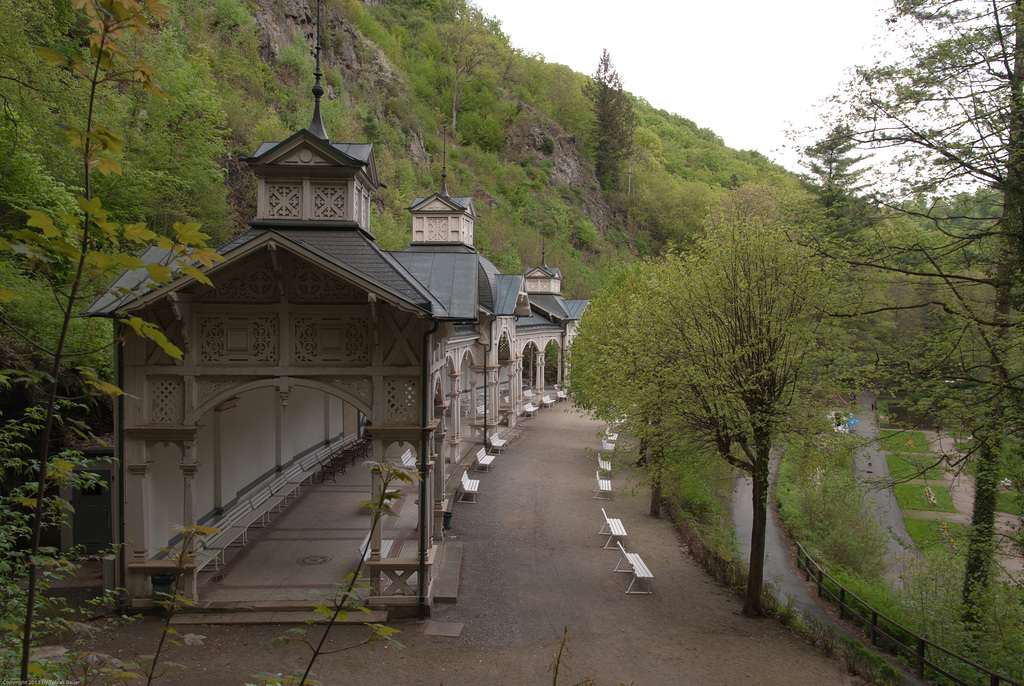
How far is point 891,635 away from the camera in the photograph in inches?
427

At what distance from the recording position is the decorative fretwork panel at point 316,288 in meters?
10.1

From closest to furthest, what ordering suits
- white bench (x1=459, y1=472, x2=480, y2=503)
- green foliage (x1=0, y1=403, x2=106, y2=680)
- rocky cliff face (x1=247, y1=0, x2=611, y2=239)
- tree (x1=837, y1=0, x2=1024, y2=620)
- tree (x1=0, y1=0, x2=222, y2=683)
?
tree (x1=0, y1=0, x2=222, y2=683) → green foliage (x1=0, y1=403, x2=106, y2=680) → tree (x1=837, y1=0, x2=1024, y2=620) → white bench (x1=459, y1=472, x2=480, y2=503) → rocky cliff face (x1=247, y1=0, x2=611, y2=239)

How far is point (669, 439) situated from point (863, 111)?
21.3ft

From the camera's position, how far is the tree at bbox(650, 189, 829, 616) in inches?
420

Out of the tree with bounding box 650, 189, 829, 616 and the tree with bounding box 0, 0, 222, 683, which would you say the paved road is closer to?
the tree with bounding box 650, 189, 829, 616

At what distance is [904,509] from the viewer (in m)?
22.5

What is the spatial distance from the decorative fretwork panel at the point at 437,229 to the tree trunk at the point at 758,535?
45.7 feet

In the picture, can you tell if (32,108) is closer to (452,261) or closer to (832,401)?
(452,261)

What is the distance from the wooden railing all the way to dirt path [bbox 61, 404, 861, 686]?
56.8 inches

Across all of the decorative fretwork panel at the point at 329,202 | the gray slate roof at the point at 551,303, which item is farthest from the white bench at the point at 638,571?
the gray slate roof at the point at 551,303

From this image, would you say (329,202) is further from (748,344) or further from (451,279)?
(748,344)

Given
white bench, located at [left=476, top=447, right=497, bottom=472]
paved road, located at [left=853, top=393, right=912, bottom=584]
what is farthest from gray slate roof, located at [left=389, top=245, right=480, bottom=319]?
white bench, located at [left=476, top=447, right=497, bottom=472]

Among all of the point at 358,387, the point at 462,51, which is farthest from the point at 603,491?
the point at 462,51

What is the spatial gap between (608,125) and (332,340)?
68.3 metres
